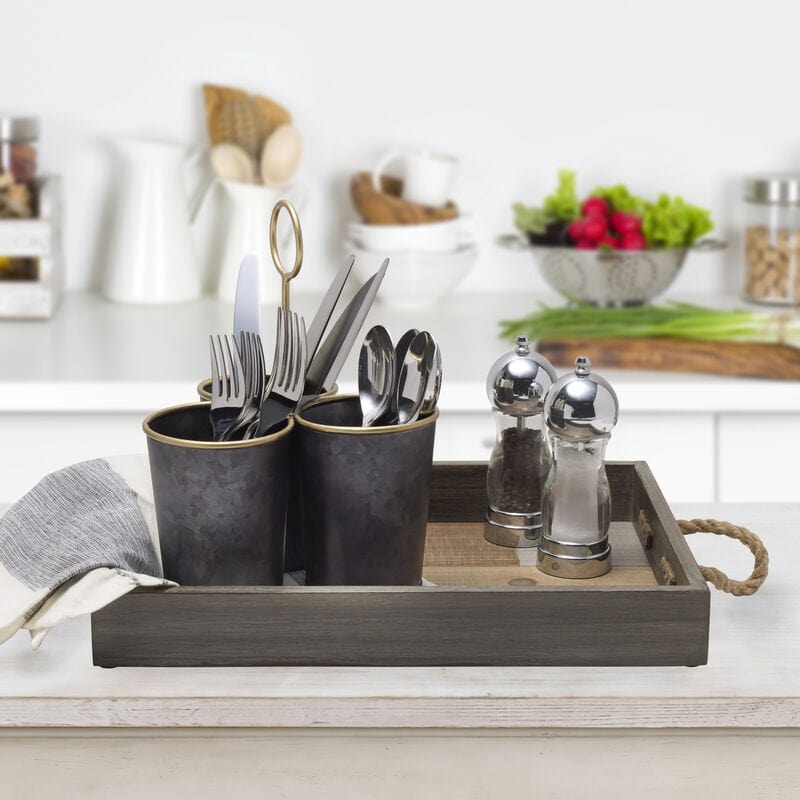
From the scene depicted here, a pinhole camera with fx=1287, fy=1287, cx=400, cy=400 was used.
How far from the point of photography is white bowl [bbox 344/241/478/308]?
7.20 ft

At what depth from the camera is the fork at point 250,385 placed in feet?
2.82

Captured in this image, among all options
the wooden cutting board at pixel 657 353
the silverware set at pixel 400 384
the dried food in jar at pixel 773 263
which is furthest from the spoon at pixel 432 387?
the dried food in jar at pixel 773 263

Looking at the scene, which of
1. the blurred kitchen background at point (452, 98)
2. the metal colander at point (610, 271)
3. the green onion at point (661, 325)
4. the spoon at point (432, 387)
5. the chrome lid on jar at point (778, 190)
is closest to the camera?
the spoon at point (432, 387)

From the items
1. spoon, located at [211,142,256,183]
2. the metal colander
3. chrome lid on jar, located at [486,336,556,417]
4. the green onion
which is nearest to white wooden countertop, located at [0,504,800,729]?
chrome lid on jar, located at [486,336,556,417]

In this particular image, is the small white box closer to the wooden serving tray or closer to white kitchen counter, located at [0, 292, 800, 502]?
white kitchen counter, located at [0, 292, 800, 502]

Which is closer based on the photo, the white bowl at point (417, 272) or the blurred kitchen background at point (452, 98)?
the white bowl at point (417, 272)

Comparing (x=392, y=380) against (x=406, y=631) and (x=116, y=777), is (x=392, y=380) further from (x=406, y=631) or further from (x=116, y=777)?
(x=116, y=777)

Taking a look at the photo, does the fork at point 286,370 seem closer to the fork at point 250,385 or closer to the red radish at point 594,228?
the fork at point 250,385

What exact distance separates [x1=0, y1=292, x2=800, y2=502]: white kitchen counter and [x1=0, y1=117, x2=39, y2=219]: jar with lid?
0.29 metres

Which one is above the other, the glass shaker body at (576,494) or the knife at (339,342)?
the knife at (339,342)

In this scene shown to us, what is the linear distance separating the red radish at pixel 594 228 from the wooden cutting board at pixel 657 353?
0.26 metres

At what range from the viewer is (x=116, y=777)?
792 millimetres

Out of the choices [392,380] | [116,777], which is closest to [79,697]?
[116,777]

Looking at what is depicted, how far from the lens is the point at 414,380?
883 mm
